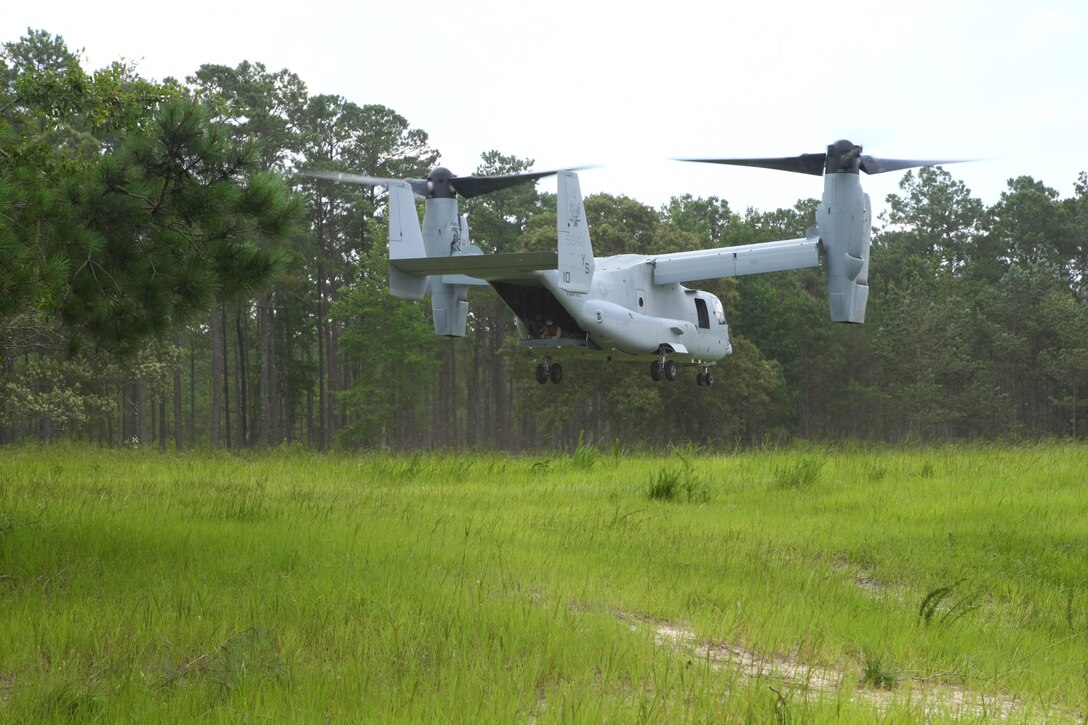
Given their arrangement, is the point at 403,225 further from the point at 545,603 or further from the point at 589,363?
the point at 589,363

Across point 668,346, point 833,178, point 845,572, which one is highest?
point 833,178

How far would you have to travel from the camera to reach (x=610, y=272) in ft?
76.9

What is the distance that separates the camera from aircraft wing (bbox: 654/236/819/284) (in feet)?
71.8

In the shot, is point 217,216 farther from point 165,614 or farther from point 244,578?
point 165,614

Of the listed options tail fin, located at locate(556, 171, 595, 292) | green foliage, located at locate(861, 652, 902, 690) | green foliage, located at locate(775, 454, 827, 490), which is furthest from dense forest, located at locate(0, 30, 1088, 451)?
green foliage, located at locate(861, 652, 902, 690)

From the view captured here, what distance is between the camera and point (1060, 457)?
15414mm

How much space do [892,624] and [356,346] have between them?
41332 millimetres

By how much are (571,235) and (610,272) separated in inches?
165

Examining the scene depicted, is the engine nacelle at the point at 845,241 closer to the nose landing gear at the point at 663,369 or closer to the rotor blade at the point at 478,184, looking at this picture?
the nose landing gear at the point at 663,369

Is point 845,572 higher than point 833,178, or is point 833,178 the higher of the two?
point 833,178

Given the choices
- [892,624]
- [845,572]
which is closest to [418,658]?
[892,624]

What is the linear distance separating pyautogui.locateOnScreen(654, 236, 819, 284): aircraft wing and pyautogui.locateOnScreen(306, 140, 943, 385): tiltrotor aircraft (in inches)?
1.0

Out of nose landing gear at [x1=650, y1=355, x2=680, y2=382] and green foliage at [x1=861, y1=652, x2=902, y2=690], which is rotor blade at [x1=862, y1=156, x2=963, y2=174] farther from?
green foliage at [x1=861, y1=652, x2=902, y2=690]

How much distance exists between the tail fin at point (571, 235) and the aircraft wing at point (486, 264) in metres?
0.89
